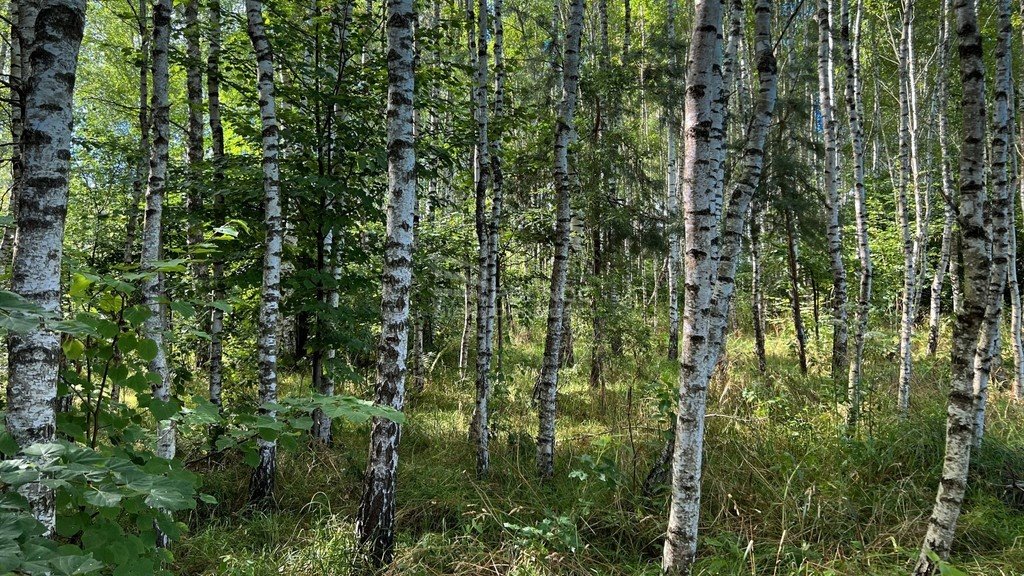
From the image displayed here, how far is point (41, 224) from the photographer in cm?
171

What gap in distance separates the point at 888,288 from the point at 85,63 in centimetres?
2080

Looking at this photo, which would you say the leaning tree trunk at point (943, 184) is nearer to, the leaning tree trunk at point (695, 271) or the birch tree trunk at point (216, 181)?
the leaning tree trunk at point (695, 271)

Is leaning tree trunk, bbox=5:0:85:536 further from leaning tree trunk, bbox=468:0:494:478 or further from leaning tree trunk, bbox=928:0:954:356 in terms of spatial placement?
leaning tree trunk, bbox=928:0:954:356

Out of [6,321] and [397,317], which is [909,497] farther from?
[6,321]

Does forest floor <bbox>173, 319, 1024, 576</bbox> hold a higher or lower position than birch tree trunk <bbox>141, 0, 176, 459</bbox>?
lower

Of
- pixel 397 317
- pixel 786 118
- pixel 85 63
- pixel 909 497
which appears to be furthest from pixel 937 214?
pixel 85 63

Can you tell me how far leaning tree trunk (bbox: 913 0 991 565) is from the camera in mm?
2969

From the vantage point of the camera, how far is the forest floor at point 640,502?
3.78m

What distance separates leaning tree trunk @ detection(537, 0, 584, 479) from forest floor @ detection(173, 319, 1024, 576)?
35 cm

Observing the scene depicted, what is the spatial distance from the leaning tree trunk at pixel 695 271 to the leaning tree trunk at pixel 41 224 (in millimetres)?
2763

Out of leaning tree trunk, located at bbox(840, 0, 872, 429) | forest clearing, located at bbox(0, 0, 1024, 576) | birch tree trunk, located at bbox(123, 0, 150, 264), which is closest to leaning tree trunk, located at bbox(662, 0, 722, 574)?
forest clearing, located at bbox(0, 0, 1024, 576)

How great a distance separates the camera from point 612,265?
923cm

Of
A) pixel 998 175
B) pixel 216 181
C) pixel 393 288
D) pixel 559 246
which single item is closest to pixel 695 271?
pixel 393 288

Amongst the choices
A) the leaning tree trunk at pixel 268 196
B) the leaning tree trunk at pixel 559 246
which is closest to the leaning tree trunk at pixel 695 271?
the leaning tree trunk at pixel 559 246
